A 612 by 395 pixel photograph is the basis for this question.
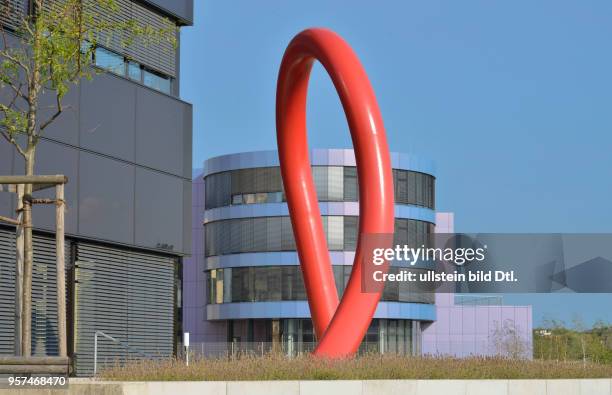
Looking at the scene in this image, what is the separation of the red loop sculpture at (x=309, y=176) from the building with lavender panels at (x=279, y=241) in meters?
46.1

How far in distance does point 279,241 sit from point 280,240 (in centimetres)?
8

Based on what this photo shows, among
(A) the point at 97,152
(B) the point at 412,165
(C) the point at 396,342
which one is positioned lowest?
(C) the point at 396,342

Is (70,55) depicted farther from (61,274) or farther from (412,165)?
(412,165)

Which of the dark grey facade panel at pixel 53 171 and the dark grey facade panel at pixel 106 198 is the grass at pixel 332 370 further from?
the dark grey facade panel at pixel 106 198

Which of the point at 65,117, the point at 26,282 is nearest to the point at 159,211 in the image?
the point at 65,117

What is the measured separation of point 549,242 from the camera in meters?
66.1

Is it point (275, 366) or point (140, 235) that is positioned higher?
point (140, 235)

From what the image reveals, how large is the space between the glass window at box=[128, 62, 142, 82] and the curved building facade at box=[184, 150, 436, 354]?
42288 millimetres

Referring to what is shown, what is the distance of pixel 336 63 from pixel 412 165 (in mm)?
51788

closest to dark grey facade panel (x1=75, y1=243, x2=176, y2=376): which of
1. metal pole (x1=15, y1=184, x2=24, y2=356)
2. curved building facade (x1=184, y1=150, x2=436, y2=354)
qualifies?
metal pole (x1=15, y1=184, x2=24, y2=356)

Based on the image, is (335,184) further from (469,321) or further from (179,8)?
(179,8)

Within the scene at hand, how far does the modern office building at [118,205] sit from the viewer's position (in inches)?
918

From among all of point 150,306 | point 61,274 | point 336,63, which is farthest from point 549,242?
point 61,274

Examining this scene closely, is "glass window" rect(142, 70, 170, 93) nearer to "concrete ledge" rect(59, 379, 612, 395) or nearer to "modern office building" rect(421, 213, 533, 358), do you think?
"concrete ledge" rect(59, 379, 612, 395)
